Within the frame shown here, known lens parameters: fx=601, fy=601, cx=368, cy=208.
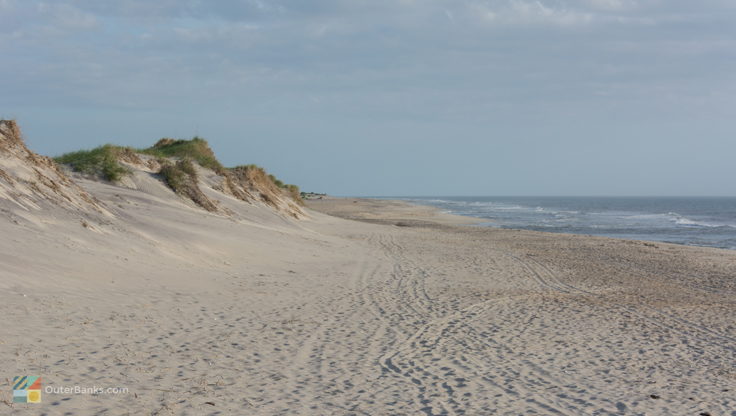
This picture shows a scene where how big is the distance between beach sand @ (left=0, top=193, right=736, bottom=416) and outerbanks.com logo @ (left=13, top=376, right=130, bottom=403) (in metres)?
0.09

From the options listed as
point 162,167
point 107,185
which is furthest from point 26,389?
point 162,167

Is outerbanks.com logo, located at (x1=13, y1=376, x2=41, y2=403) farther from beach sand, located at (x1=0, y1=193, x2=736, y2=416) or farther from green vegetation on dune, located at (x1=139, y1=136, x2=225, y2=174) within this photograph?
green vegetation on dune, located at (x1=139, y1=136, x2=225, y2=174)

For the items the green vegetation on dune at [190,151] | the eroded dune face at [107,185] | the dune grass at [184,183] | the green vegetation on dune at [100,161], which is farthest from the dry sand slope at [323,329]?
the green vegetation on dune at [190,151]

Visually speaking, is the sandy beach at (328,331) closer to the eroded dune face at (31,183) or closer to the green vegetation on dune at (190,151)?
the eroded dune face at (31,183)

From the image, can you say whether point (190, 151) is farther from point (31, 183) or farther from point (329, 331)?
point (329, 331)

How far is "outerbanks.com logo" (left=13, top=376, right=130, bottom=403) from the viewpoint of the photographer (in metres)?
5.48

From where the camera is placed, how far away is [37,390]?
18.6 ft

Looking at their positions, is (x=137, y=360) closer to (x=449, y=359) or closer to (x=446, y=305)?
(x=449, y=359)

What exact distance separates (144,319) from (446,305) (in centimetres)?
581

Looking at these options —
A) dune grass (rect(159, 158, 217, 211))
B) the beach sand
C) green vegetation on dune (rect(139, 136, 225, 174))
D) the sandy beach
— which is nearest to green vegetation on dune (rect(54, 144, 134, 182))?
dune grass (rect(159, 158, 217, 211))

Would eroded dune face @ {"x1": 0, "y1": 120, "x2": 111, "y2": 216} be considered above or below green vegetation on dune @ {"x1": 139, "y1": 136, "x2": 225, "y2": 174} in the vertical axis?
below

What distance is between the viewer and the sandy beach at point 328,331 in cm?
640

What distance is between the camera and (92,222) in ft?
47.1

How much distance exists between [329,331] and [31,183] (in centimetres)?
927
